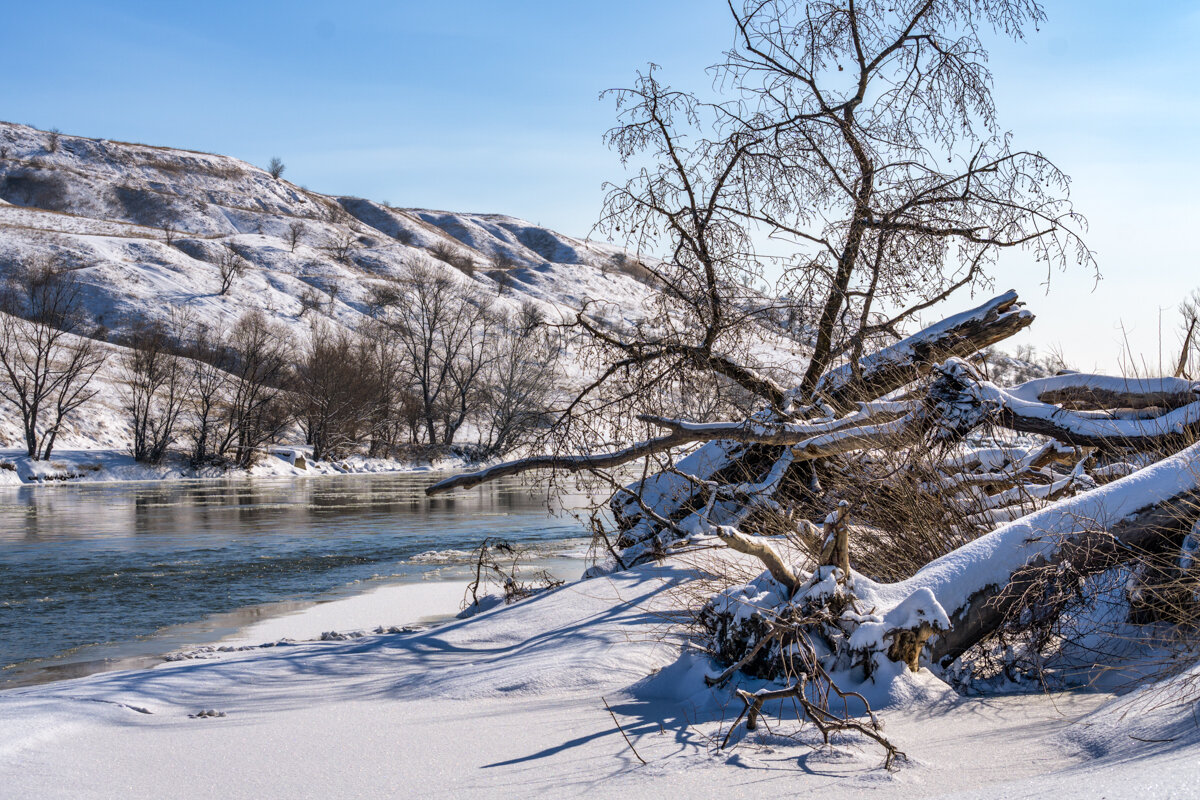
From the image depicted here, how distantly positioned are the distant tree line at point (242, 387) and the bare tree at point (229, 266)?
5785 millimetres

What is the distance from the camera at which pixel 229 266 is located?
6556 centimetres

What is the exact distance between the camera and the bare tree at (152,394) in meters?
35.7

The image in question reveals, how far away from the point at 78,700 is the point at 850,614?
→ 12.9ft

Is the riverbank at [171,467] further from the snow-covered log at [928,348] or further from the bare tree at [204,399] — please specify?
the snow-covered log at [928,348]

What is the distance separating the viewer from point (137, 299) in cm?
5741

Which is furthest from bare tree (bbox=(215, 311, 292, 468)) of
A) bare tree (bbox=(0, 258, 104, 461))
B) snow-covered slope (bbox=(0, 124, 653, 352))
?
snow-covered slope (bbox=(0, 124, 653, 352))

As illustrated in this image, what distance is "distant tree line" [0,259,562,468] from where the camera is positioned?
36.5m

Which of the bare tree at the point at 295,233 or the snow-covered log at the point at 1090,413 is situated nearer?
the snow-covered log at the point at 1090,413

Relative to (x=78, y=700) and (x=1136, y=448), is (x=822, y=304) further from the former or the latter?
(x=78, y=700)

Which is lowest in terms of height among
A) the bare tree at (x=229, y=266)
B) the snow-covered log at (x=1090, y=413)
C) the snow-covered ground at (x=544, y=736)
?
the snow-covered ground at (x=544, y=736)

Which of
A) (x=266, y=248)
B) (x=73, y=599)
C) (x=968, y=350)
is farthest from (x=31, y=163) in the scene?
(x=968, y=350)

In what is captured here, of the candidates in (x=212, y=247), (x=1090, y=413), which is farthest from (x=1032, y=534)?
(x=212, y=247)

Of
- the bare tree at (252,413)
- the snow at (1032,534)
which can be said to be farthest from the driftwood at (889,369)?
the bare tree at (252,413)

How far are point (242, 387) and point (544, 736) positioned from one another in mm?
39145
